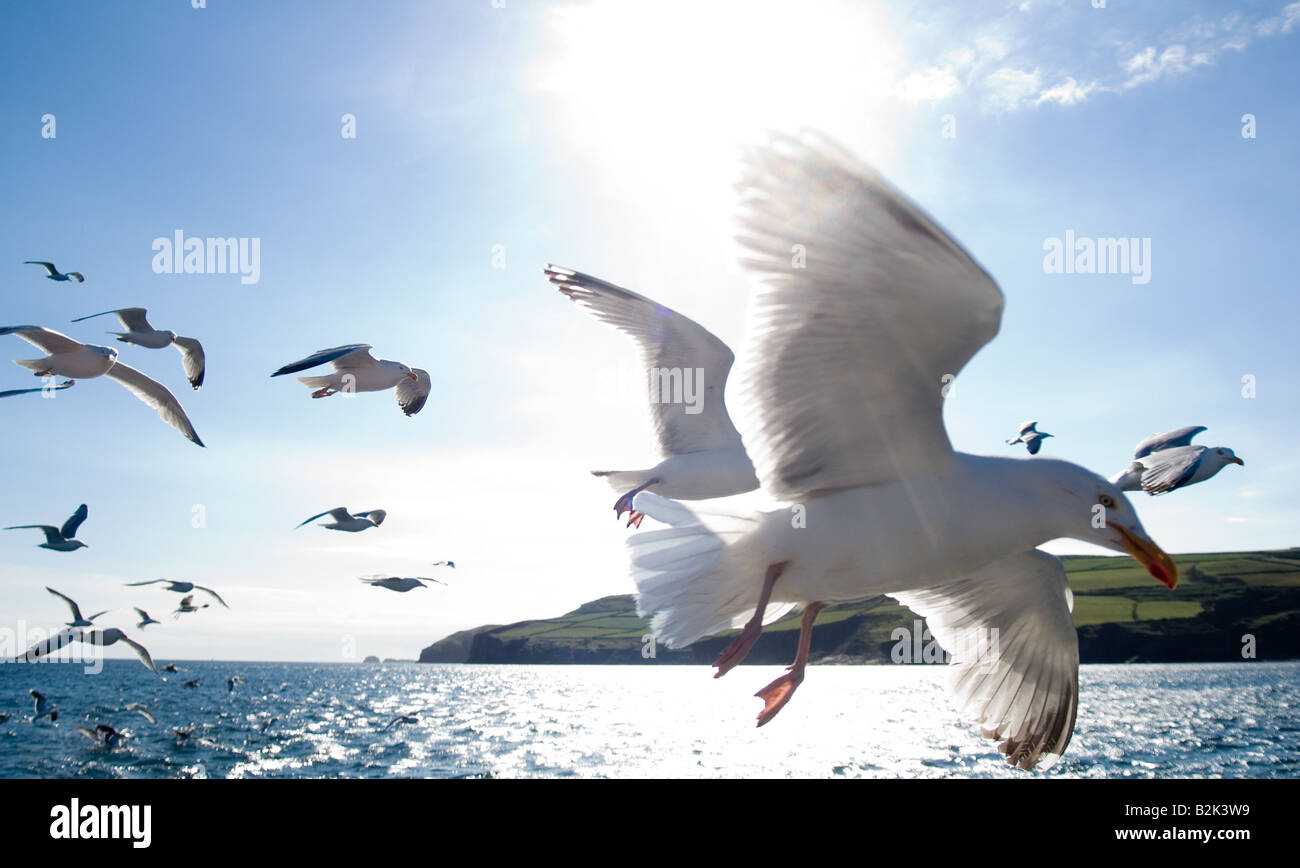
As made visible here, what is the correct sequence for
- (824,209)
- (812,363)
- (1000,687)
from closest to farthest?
(824,209), (812,363), (1000,687)

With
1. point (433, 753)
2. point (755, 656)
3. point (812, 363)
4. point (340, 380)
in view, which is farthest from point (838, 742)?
point (755, 656)

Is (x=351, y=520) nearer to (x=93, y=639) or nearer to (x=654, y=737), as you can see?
(x=93, y=639)

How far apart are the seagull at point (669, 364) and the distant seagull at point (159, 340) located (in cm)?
330

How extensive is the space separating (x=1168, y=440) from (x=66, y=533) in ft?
33.7

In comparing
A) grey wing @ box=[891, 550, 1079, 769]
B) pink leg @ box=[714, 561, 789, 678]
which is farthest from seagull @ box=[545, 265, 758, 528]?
pink leg @ box=[714, 561, 789, 678]

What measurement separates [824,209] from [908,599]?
9.46ft

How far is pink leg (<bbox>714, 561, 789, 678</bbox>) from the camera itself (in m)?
3.36

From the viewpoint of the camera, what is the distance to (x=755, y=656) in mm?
78875

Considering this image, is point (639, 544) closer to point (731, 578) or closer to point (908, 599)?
point (731, 578)

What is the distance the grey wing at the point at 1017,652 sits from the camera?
446 centimetres

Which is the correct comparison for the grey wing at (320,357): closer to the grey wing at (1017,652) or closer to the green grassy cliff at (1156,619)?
the grey wing at (1017,652)

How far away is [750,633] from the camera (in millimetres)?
3494

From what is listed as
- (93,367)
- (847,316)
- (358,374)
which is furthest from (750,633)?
(93,367)

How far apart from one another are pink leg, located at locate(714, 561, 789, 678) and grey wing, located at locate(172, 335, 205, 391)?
20.5 feet
